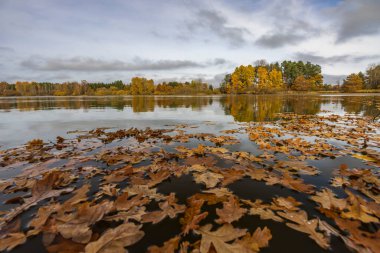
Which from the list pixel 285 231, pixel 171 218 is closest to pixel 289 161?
pixel 285 231

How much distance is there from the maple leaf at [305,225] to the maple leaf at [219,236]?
30.8 inches

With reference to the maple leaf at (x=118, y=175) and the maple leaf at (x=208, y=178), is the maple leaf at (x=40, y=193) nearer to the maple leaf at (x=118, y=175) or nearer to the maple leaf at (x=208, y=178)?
the maple leaf at (x=118, y=175)

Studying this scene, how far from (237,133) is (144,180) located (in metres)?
5.66

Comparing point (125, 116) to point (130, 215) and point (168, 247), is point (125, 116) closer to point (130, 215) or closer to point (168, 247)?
point (130, 215)

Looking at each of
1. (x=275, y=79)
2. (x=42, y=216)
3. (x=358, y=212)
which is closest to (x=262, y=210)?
(x=358, y=212)

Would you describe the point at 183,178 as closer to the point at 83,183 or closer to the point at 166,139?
the point at 83,183

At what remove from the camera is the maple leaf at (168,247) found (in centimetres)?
218

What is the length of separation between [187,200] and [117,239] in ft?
4.13

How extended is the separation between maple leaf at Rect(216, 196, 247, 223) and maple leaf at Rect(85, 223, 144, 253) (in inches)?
43.7

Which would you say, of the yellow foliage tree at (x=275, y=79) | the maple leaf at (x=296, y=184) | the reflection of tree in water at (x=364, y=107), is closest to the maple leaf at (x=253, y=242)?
the maple leaf at (x=296, y=184)

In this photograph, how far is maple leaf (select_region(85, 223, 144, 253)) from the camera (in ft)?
7.15

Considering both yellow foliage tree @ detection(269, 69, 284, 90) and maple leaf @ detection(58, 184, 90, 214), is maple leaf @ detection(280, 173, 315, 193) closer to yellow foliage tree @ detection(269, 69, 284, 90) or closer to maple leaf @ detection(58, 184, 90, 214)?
maple leaf @ detection(58, 184, 90, 214)

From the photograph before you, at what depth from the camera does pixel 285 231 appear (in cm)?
255

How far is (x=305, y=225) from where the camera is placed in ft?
8.49
